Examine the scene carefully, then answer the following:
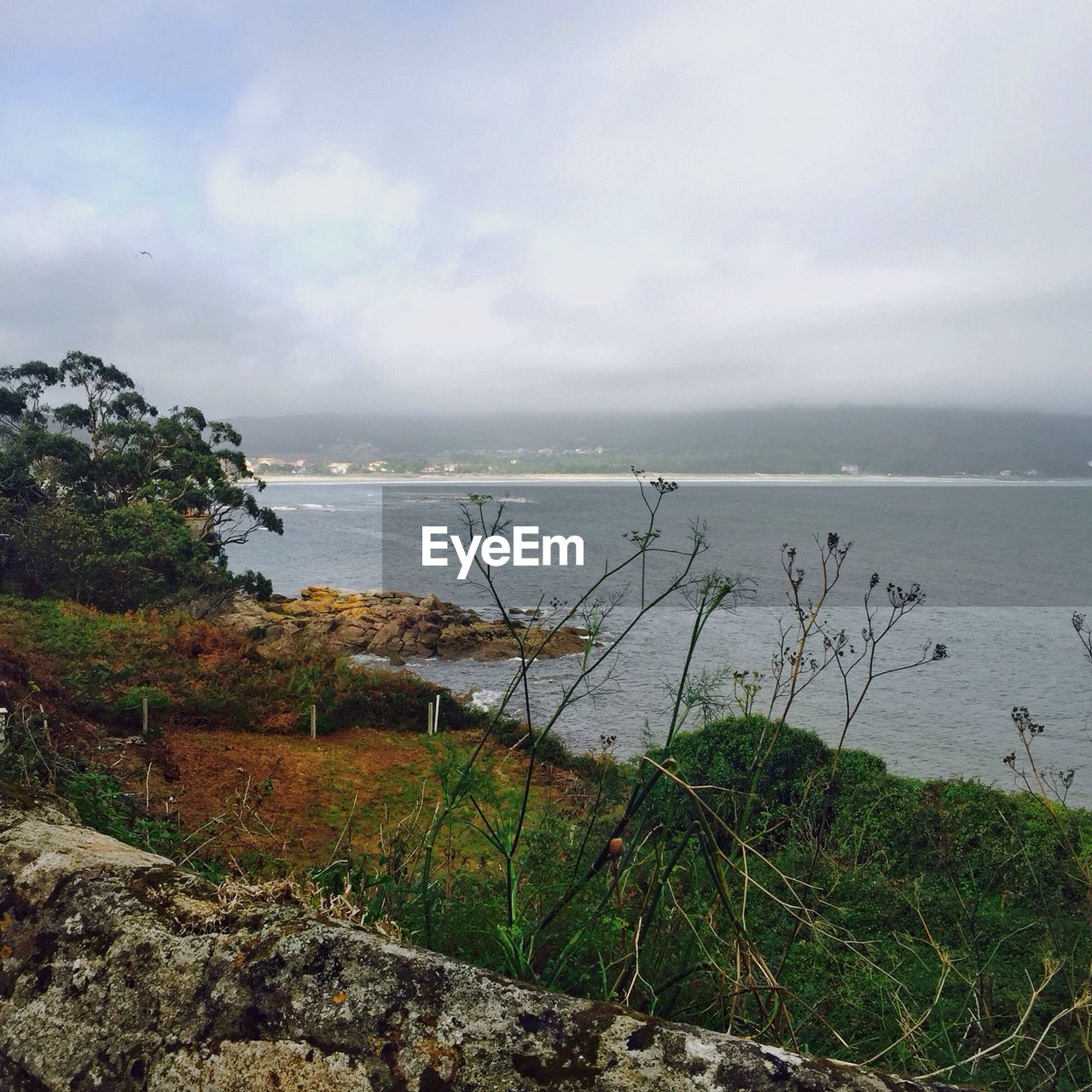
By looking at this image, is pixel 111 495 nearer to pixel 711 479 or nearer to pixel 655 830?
pixel 655 830

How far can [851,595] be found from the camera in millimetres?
55250

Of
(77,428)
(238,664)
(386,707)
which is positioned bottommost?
(386,707)

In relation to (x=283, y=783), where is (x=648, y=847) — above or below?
above

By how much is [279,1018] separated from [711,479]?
9465 centimetres

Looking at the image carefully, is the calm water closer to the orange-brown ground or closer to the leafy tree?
the orange-brown ground

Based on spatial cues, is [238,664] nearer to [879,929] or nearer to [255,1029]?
[879,929]

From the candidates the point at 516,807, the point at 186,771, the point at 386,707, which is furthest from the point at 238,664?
the point at 516,807

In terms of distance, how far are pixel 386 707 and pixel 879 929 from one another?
29.9 ft

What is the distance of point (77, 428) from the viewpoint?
20.8 metres

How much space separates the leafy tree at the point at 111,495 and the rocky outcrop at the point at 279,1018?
55.6 ft

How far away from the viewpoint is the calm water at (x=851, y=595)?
786 inches

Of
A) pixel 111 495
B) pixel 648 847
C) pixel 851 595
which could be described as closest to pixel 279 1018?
pixel 648 847

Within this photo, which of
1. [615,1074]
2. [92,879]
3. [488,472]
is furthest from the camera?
[488,472]

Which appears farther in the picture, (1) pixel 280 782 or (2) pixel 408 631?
(2) pixel 408 631
